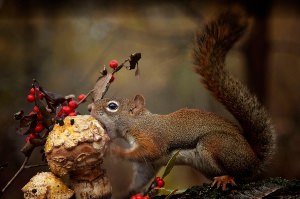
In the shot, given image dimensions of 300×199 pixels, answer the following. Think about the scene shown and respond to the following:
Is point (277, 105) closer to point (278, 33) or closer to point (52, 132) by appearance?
point (278, 33)

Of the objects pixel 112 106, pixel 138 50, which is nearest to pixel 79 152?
pixel 112 106

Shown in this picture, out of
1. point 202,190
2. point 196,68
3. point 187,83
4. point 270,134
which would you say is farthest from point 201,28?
point 187,83

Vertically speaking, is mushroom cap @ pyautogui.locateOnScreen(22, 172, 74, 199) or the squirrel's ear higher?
the squirrel's ear

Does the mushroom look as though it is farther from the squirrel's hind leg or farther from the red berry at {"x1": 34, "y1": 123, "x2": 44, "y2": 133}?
the squirrel's hind leg

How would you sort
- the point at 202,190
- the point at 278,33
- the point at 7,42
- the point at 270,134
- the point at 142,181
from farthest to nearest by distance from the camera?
the point at 278,33 → the point at 7,42 → the point at 142,181 → the point at 270,134 → the point at 202,190

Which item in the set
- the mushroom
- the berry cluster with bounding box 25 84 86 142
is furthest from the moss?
the berry cluster with bounding box 25 84 86 142

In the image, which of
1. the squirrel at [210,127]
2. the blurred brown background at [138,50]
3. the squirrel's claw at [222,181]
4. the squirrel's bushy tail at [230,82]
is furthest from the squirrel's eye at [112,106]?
the blurred brown background at [138,50]

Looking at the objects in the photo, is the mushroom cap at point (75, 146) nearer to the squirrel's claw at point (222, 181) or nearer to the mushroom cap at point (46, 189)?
the mushroom cap at point (46, 189)
